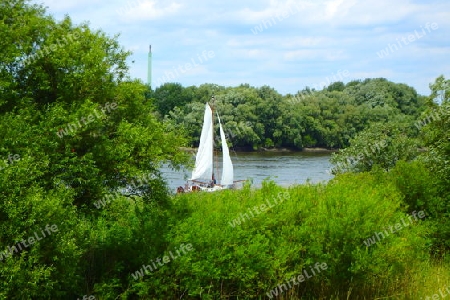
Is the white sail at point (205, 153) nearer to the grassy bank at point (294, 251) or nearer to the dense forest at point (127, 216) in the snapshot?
the dense forest at point (127, 216)

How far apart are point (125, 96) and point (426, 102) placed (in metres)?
10.4

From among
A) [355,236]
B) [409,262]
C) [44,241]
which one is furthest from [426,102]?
[44,241]

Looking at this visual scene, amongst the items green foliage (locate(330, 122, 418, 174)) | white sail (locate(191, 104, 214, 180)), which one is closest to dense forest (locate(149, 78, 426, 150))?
white sail (locate(191, 104, 214, 180))

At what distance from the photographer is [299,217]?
1106 centimetres

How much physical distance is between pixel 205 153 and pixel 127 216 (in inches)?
1643

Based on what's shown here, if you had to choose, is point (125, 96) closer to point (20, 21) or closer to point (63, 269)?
point (20, 21)

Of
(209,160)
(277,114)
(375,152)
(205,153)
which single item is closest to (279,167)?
(209,160)

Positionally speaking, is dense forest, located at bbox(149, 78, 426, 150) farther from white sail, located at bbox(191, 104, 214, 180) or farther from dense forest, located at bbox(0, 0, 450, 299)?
dense forest, located at bbox(0, 0, 450, 299)

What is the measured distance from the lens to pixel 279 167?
72.3 m

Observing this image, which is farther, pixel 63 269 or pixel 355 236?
pixel 355 236

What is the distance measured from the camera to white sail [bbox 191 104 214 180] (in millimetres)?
51219

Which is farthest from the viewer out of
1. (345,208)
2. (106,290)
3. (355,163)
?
(355,163)

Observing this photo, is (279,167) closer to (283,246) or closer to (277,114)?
(277,114)

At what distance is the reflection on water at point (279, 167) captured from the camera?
60.4m
